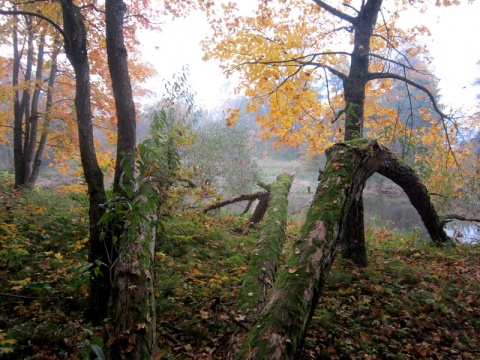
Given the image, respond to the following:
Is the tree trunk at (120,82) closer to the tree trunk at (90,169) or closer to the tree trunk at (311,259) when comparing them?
the tree trunk at (90,169)

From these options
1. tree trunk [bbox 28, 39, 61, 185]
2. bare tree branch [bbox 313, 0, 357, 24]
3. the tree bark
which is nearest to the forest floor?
the tree bark

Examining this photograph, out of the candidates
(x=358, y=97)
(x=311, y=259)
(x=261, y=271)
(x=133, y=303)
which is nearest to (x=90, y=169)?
(x=133, y=303)

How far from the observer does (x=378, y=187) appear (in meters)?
29.3

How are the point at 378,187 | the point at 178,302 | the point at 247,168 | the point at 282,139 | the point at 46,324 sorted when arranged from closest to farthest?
the point at 46,324 < the point at 178,302 < the point at 282,139 < the point at 247,168 < the point at 378,187

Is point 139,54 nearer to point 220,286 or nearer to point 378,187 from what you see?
point 220,286

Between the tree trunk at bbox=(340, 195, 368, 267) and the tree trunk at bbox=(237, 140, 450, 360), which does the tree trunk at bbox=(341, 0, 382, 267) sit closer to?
the tree trunk at bbox=(340, 195, 368, 267)

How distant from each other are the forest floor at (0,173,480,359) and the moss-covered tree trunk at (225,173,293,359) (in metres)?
0.21

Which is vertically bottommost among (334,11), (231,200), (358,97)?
(231,200)

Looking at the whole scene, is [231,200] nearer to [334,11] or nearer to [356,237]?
[356,237]

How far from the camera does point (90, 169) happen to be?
3336 mm

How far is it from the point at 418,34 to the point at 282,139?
13.9 feet

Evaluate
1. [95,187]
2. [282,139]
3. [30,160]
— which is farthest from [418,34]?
[30,160]

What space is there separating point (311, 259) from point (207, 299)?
1.41 meters

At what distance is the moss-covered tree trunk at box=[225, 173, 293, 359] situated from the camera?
2.89m
